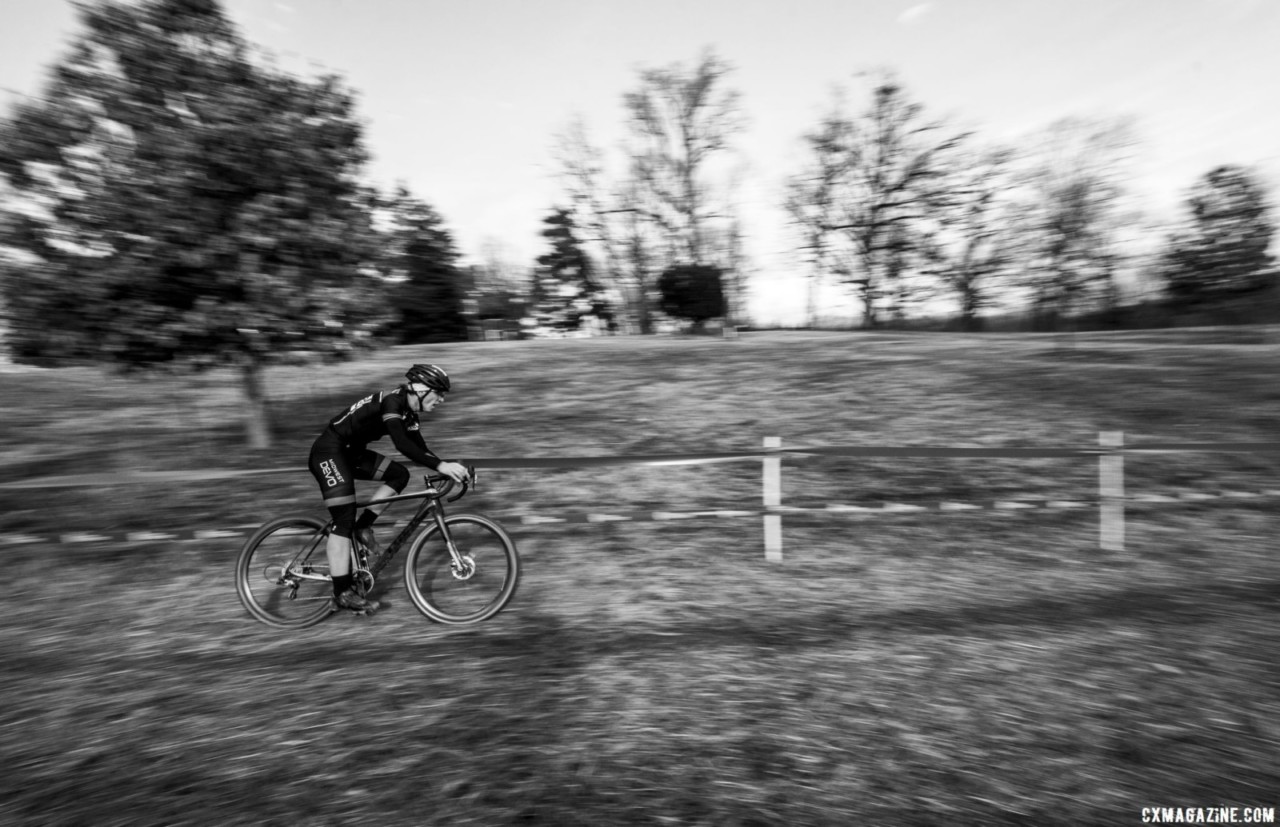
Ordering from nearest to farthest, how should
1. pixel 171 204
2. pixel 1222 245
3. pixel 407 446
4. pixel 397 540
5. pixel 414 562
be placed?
1. pixel 407 446
2. pixel 414 562
3. pixel 397 540
4. pixel 171 204
5. pixel 1222 245

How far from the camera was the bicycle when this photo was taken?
5.21 m

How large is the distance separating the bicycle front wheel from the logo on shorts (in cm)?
71

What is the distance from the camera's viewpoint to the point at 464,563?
520 centimetres

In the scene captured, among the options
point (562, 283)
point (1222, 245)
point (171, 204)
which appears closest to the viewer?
point (171, 204)

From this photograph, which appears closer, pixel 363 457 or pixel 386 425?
pixel 386 425

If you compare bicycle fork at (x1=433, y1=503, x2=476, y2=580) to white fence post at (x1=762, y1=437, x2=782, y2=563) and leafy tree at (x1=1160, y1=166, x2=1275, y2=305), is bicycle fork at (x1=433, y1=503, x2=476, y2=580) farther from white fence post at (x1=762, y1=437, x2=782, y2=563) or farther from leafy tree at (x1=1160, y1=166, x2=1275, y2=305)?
leafy tree at (x1=1160, y1=166, x2=1275, y2=305)

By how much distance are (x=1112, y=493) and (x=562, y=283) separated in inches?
2039

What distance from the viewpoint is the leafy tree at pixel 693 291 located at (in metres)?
31.7

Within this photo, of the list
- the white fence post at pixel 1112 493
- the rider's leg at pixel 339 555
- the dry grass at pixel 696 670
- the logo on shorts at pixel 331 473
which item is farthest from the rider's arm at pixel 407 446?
the white fence post at pixel 1112 493

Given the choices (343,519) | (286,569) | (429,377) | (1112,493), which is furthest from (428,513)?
(1112,493)

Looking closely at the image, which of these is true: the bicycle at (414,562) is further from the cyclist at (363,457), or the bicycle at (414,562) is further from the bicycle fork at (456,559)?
the cyclist at (363,457)

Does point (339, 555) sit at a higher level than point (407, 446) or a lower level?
lower

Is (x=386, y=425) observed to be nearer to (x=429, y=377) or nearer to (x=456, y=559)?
(x=429, y=377)

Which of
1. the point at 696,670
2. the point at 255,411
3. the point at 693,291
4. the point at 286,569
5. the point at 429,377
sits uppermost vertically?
the point at 693,291
